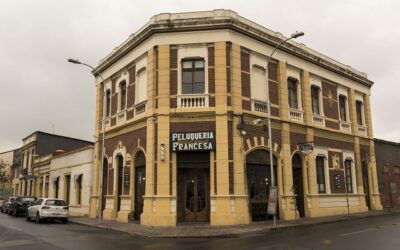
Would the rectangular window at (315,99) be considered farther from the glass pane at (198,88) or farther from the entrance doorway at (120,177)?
the entrance doorway at (120,177)

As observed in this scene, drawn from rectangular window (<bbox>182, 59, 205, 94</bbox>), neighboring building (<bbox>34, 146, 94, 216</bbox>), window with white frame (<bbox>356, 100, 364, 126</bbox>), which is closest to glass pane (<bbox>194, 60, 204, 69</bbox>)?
rectangular window (<bbox>182, 59, 205, 94</bbox>)

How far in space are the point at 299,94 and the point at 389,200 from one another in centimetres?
1417

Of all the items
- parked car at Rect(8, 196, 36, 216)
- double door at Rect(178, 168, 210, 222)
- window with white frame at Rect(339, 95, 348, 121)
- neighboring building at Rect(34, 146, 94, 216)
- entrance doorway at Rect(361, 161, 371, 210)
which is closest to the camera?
double door at Rect(178, 168, 210, 222)

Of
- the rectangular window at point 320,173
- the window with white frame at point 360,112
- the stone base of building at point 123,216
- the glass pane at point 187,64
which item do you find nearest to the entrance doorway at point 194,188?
the stone base of building at point 123,216

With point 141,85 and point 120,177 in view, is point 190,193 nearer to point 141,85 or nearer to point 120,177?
point 120,177

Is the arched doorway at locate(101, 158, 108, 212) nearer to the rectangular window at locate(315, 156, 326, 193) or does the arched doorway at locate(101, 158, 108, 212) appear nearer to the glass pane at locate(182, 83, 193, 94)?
the glass pane at locate(182, 83, 193, 94)

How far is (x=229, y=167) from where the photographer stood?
19703 mm

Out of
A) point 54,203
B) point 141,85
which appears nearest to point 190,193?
point 141,85

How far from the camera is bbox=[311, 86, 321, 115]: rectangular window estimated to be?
1027 inches

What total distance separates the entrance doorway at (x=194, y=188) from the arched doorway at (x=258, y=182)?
225 centimetres

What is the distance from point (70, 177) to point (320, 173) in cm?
1987

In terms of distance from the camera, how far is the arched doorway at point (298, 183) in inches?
930

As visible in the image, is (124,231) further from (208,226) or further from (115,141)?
(115,141)

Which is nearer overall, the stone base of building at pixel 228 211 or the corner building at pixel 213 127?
the stone base of building at pixel 228 211
